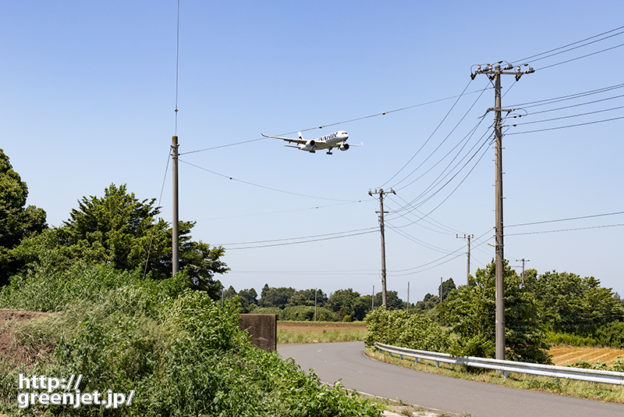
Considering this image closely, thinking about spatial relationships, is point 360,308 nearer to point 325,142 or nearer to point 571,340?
point 571,340

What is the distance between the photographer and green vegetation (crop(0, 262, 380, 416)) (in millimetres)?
8734

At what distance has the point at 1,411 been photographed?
29.0 ft

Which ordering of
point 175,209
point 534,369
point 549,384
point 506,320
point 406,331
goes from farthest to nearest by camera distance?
point 406,331 → point 506,320 → point 175,209 → point 534,369 → point 549,384

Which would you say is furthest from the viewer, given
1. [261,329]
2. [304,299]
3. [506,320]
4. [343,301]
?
[304,299]

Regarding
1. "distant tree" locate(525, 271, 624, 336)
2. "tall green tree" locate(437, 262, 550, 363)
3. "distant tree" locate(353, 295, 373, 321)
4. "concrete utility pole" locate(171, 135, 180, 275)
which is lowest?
"distant tree" locate(353, 295, 373, 321)

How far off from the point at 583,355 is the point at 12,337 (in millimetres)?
52185

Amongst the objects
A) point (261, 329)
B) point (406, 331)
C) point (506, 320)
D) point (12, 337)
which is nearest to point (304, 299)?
point (406, 331)

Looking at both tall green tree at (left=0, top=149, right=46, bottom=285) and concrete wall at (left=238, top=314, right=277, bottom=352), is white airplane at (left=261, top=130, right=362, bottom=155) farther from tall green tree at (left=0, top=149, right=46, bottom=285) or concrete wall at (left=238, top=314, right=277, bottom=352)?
tall green tree at (left=0, top=149, right=46, bottom=285)

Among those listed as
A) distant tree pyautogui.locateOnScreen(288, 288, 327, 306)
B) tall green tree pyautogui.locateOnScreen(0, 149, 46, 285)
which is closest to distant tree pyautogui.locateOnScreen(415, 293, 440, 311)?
distant tree pyautogui.locateOnScreen(288, 288, 327, 306)

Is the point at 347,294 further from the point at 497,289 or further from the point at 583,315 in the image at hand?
the point at 497,289

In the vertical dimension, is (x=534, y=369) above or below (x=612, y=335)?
above

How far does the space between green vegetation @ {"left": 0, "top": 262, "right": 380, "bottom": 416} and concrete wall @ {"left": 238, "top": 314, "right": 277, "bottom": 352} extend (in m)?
1.82

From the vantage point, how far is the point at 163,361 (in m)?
9.82

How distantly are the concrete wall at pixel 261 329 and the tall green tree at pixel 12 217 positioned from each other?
2813cm
